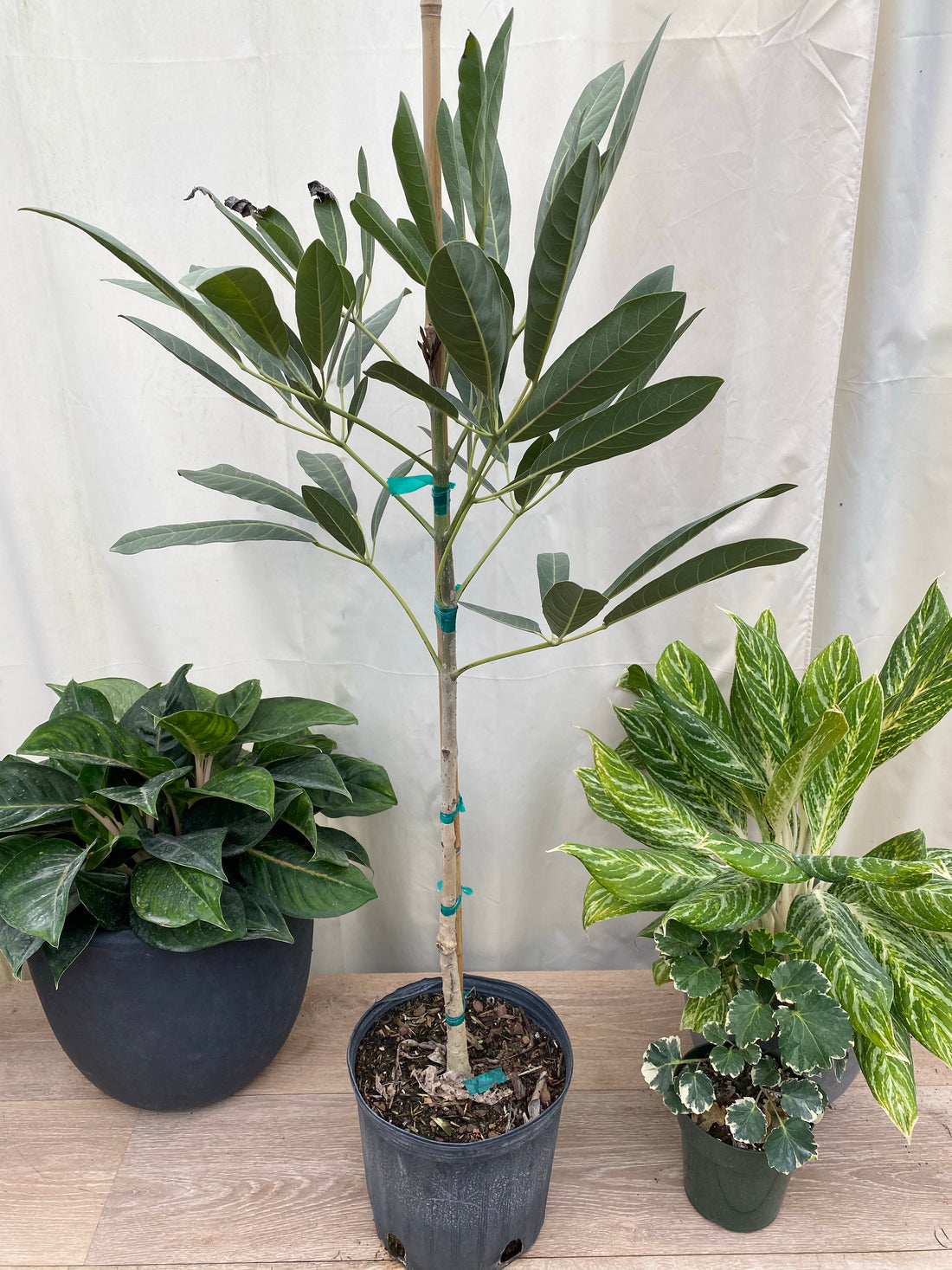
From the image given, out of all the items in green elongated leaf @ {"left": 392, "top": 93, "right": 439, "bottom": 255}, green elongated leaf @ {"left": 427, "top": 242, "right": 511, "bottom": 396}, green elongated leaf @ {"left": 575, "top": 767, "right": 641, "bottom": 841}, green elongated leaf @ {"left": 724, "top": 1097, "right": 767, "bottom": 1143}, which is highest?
green elongated leaf @ {"left": 392, "top": 93, "right": 439, "bottom": 255}

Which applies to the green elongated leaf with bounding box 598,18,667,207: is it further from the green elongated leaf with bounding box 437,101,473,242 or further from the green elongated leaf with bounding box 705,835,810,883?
the green elongated leaf with bounding box 705,835,810,883

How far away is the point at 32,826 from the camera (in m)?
1.15

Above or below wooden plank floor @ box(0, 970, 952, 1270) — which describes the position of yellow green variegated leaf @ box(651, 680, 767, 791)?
above

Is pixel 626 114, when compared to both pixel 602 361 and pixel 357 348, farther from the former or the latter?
pixel 357 348

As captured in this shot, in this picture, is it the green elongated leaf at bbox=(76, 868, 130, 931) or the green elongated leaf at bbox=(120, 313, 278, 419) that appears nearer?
the green elongated leaf at bbox=(120, 313, 278, 419)

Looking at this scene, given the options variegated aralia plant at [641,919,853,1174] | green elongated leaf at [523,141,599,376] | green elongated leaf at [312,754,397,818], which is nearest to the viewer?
green elongated leaf at [523,141,599,376]

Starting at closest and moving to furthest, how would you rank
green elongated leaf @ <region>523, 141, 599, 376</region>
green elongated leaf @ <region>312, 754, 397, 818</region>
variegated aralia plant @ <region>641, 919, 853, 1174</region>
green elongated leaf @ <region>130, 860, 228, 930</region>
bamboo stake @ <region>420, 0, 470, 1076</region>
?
green elongated leaf @ <region>523, 141, 599, 376</region>
bamboo stake @ <region>420, 0, 470, 1076</region>
variegated aralia plant @ <region>641, 919, 853, 1174</region>
green elongated leaf @ <region>130, 860, 228, 930</region>
green elongated leaf @ <region>312, 754, 397, 818</region>

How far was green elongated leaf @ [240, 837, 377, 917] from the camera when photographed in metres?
1.15

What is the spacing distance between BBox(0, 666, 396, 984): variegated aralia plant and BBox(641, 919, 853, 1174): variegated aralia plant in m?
0.40

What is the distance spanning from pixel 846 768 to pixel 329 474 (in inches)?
27.9

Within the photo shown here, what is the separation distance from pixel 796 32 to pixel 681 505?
584mm

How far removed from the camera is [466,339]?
65 cm

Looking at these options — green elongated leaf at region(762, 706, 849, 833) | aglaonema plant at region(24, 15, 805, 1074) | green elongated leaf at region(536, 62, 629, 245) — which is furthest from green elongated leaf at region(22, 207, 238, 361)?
green elongated leaf at region(762, 706, 849, 833)

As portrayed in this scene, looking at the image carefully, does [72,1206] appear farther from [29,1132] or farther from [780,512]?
[780,512]
